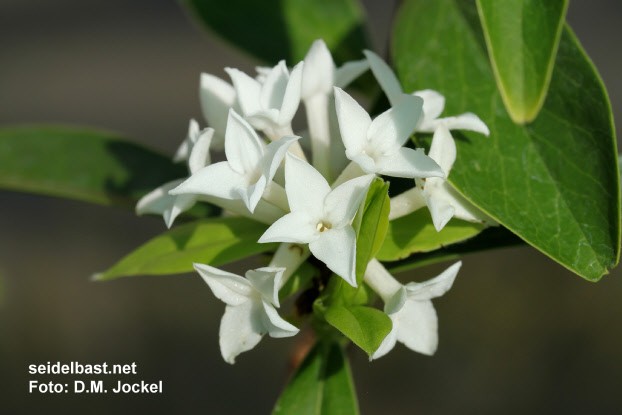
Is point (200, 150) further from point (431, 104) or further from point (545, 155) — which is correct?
point (545, 155)

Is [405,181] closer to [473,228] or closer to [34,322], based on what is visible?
[473,228]

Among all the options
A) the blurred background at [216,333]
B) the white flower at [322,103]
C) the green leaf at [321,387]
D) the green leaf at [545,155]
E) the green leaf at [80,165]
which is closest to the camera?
the green leaf at [545,155]

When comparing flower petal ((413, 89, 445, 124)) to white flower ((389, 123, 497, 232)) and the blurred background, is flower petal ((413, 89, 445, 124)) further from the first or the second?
the blurred background

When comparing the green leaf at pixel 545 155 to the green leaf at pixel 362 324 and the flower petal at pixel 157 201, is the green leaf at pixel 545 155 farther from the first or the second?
the flower petal at pixel 157 201

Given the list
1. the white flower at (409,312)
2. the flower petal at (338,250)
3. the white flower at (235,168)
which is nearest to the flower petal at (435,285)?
the white flower at (409,312)

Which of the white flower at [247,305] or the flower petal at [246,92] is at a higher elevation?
the flower petal at [246,92]

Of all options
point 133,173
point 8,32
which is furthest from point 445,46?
→ point 8,32

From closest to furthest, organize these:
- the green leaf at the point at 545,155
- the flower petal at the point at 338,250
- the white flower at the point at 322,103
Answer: the flower petal at the point at 338,250 → the green leaf at the point at 545,155 → the white flower at the point at 322,103

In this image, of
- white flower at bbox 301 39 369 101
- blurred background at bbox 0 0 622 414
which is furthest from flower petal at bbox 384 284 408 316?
blurred background at bbox 0 0 622 414

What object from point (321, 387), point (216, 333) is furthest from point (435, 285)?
point (216, 333)
